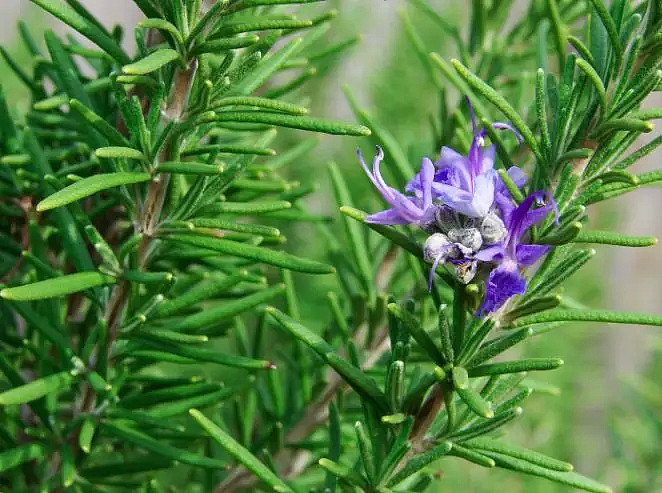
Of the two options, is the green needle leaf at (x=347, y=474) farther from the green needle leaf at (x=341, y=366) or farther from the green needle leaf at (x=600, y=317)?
the green needle leaf at (x=600, y=317)

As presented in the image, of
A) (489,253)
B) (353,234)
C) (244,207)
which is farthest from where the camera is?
(353,234)

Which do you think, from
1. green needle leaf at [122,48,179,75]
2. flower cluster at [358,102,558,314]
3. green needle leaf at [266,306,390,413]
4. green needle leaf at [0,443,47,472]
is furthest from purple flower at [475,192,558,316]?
green needle leaf at [0,443,47,472]

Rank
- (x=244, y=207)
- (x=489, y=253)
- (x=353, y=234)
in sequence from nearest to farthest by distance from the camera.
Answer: (x=489, y=253), (x=244, y=207), (x=353, y=234)

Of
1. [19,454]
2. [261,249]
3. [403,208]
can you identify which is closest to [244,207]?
[261,249]

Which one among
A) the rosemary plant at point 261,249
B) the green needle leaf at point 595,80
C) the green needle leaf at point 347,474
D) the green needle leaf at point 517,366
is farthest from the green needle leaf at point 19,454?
the green needle leaf at point 595,80

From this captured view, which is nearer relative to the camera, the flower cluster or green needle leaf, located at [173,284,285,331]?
the flower cluster

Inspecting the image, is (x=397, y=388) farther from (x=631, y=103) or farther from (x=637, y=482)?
(x=637, y=482)

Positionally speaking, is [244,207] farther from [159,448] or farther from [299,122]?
[159,448]

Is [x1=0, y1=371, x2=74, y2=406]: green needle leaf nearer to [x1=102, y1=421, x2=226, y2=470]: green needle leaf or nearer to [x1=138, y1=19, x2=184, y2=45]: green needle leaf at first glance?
[x1=102, y1=421, x2=226, y2=470]: green needle leaf
